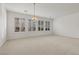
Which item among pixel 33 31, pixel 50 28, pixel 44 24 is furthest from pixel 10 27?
pixel 50 28

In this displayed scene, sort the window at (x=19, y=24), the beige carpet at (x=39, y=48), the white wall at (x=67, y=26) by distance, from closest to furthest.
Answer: the beige carpet at (x=39, y=48) → the window at (x=19, y=24) → the white wall at (x=67, y=26)

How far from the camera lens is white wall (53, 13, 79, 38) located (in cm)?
672

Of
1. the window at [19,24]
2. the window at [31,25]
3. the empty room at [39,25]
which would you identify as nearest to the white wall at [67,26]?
the empty room at [39,25]

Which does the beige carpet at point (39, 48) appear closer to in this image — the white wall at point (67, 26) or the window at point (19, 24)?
the window at point (19, 24)

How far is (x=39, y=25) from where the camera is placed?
7375 mm

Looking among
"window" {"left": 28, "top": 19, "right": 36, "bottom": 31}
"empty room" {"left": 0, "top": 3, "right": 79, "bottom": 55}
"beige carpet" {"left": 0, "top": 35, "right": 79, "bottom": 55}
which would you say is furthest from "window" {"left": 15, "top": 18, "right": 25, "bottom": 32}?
"beige carpet" {"left": 0, "top": 35, "right": 79, "bottom": 55}

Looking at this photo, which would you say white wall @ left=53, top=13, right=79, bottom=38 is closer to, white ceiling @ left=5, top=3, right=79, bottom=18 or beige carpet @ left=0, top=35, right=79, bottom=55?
white ceiling @ left=5, top=3, right=79, bottom=18

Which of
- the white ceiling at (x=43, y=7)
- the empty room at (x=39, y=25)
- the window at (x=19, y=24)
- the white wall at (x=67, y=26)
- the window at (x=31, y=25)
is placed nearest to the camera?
the white ceiling at (x=43, y=7)

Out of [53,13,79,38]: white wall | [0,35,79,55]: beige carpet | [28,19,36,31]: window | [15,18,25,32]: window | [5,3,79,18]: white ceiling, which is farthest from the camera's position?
[53,13,79,38]: white wall

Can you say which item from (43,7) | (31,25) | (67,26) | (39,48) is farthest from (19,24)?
(67,26)

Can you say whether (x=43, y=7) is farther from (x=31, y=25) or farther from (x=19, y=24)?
(x=31, y=25)

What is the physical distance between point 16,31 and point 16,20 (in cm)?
70

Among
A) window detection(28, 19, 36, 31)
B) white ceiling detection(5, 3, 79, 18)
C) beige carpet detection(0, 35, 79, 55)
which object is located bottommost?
beige carpet detection(0, 35, 79, 55)

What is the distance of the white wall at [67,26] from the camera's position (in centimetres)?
672
